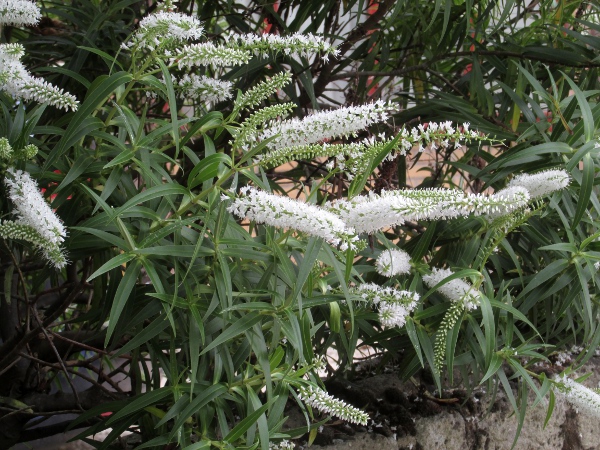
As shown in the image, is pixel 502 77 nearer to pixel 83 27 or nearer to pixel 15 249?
pixel 83 27

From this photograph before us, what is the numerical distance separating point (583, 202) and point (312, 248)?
23.5 inches

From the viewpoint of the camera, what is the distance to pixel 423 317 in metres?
1.19

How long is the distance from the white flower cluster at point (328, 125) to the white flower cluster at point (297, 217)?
111 mm

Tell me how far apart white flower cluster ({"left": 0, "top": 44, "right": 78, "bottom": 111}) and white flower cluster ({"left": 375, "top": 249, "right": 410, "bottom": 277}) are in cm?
49

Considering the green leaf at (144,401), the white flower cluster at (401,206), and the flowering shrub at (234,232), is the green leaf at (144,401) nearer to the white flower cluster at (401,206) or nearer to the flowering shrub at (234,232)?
the flowering shrub at (234,232)

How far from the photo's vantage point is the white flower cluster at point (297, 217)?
720 mm

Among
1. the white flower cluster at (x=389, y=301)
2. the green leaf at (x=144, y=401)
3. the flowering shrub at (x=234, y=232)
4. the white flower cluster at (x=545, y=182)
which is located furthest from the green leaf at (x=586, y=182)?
the green leaf at (x=144, y=401)

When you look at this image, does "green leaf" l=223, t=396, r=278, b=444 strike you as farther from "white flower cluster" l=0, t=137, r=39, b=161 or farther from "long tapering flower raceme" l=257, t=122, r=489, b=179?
"white flower cluster" l=0, t=137, r=39, b=161

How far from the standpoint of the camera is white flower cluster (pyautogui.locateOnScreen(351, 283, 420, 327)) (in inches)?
40.6

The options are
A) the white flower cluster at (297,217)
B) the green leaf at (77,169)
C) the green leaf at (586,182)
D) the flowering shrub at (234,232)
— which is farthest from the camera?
the green leaf at (586,182)

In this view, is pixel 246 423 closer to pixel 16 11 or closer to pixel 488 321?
pixel 488 321

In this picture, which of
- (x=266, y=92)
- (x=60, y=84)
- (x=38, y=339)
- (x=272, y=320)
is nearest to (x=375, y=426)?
(x=272, y=320)

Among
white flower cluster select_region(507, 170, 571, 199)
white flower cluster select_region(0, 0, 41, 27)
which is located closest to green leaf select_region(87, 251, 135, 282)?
white flower cluster select_region(0, 0, 41, 27)

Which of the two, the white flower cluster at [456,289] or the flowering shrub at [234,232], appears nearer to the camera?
the flowering shrub at [234,232]
